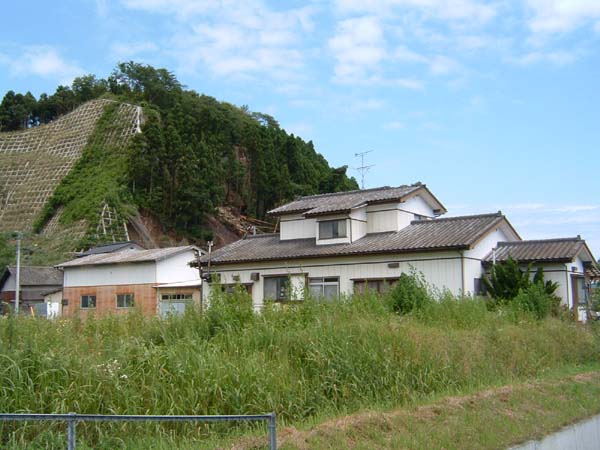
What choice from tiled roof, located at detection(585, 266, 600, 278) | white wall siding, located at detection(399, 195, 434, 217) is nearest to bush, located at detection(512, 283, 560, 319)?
tiled roof, located at detection(585, 266, 600, 278)

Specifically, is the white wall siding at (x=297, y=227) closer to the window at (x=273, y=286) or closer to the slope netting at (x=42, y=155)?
the window at (x=273, y=286)

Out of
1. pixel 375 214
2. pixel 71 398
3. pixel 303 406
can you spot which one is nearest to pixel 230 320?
pixel 303 406

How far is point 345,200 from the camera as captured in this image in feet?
91.3

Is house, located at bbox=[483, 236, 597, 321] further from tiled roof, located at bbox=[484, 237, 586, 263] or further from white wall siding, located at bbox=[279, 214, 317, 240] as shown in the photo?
white wall siding, located at bbox=[279, 214, 317, 240]

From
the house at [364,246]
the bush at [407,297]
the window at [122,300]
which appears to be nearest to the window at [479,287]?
the house at [364,246]

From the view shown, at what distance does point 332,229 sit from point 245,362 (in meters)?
18.9

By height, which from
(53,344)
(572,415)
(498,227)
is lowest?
(572,415)

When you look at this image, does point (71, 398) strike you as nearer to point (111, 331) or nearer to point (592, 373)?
point (111, 331)

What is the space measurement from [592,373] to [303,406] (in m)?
6.24

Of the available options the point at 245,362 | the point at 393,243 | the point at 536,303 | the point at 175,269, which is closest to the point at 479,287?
the point at 393,243

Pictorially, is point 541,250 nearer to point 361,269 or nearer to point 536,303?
point 361,269

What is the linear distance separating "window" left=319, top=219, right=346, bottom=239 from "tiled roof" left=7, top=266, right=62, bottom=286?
2349cm

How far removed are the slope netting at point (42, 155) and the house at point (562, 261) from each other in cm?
4216

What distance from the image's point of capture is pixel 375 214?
87.7ft
